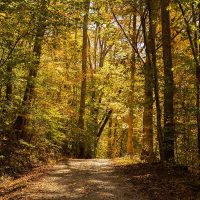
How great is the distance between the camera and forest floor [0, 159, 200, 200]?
28.9 ft

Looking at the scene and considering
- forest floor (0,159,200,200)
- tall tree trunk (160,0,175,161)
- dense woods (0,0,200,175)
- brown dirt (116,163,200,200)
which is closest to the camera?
brown dirt (116,163,200,200)

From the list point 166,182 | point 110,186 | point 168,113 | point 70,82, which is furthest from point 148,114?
point 70,82

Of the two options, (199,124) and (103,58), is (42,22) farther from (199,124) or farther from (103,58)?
(103,58)

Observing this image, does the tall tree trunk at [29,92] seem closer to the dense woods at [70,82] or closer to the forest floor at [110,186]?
the dense woods at [70,82]

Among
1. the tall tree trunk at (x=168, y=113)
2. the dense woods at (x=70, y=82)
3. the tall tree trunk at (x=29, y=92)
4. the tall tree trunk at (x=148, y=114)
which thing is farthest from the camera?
the tall tree trunk at (x=148, y=114)

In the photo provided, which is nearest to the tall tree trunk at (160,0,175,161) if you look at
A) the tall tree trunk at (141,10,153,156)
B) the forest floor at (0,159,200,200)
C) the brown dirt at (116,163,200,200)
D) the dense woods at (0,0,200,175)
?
the dense woods at (0,0,200,175)

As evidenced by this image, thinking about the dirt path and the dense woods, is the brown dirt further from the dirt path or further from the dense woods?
the dense woods

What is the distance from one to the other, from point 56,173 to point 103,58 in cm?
2299

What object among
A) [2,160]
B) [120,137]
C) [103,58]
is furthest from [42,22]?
[120,137]

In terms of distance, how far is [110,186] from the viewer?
33.3 feet

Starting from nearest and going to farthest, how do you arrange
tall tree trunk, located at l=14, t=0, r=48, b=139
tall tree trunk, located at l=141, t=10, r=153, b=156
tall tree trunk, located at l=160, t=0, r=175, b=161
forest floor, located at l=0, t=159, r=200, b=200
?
1. forest floor, located at l=0, t=159, r=200, b=200
2. tall tree trunk, located at l=160, t=0, r=175, b=161
3. tall tree trunk, located at l=14, t=0, r=48, b=139
4. tall tree trunk, located at l=141, t=10, r=153, b=156

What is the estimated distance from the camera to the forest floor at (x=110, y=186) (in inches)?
347

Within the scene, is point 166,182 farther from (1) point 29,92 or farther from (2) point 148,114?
(1) point 29,92

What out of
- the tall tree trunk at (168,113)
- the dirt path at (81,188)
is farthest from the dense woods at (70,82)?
the dirt path at (81,188)
